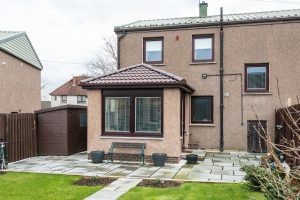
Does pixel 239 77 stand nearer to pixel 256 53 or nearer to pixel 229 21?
pixel 256 53

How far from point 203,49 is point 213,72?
1340mm

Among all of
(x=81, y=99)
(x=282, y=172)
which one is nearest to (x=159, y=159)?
(x=282, y=172)

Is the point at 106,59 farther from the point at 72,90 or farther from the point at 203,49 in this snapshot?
the point at 203,49

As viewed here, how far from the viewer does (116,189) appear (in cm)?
853

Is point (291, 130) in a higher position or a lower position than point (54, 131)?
higher

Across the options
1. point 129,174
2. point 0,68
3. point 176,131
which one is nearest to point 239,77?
point 176,131

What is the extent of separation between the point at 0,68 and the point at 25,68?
372cm

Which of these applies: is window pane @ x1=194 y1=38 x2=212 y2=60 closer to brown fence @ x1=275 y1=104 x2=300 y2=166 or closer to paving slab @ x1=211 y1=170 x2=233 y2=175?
brown fence @ x1=275 y1=104 x2=300 y2=166

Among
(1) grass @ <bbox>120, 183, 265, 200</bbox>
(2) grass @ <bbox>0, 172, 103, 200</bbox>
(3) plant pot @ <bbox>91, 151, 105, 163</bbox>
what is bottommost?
(2) grass @ <bbox>0, 172, 103, 200</bbox>

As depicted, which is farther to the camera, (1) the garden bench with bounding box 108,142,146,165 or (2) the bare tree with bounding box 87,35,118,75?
(2) the bare tree with bounding box 87,35,118,75

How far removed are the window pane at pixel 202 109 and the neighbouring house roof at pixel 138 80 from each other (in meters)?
3.52

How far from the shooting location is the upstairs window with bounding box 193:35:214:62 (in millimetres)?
16312

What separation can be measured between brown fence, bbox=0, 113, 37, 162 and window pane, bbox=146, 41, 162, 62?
680 cm

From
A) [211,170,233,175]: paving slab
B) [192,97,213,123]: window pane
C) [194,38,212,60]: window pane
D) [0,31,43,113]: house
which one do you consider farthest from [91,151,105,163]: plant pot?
[0,31,43,113]: house
